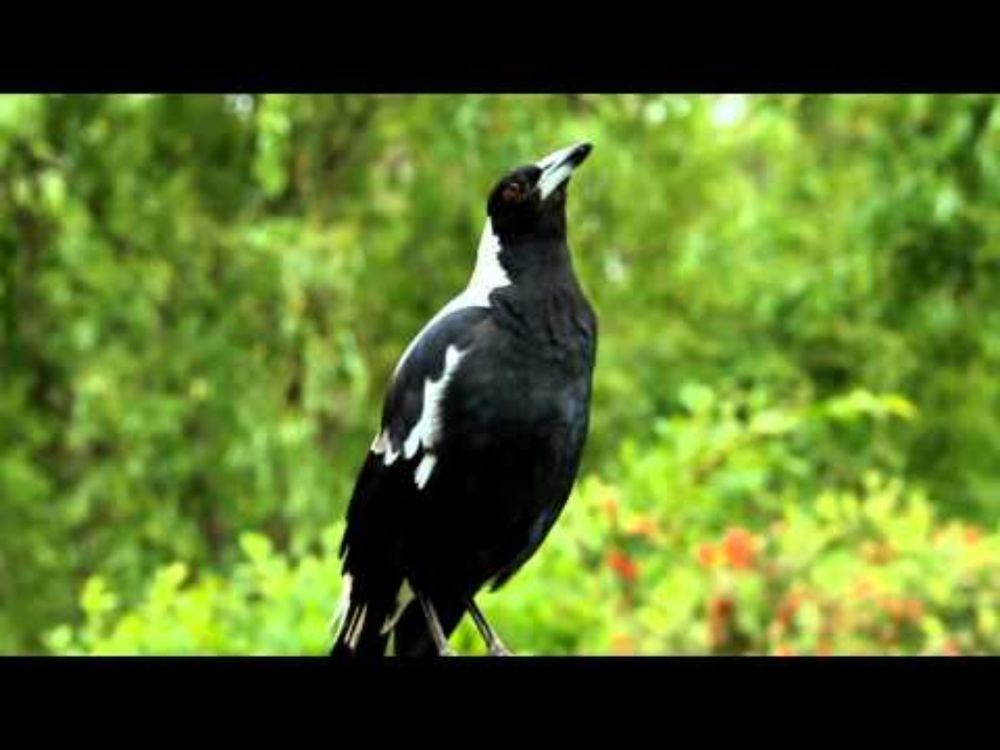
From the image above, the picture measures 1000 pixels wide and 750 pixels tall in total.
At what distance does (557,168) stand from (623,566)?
10.7 ft

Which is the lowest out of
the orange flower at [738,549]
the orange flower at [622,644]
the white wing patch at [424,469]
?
the white wing patch at [424,469]

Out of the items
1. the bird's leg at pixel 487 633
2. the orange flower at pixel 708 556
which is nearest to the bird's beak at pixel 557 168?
the bird's leg at pixel 487 633

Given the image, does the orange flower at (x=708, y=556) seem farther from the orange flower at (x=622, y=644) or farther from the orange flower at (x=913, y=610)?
the orange flower at (x=913, y=610)

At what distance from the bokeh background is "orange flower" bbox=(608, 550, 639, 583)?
4.61 feet

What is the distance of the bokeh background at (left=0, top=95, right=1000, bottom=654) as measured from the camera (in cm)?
811

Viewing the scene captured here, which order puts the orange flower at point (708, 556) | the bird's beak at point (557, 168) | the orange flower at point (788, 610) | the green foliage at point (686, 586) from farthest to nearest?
1. the orange flower at point (788, 610)
2. the orange flower at point (708, 556)
3. the green foliage at point (686, 586)
4. the bird's beak at point (557, 168)

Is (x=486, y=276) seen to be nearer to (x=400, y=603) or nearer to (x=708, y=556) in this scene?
(x=400, y=603)

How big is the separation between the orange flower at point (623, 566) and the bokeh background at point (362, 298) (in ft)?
4.61

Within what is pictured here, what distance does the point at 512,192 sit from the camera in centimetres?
198

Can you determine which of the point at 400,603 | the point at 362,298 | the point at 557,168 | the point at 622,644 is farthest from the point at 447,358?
the point at 362,298

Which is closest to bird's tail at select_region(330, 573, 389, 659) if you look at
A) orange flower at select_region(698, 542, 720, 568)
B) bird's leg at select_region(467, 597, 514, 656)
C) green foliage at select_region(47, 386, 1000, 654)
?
bird's leg at select_region(467, 597, 514, 656)

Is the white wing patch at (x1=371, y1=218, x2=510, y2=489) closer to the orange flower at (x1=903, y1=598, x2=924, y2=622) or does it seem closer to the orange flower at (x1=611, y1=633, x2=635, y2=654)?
the orange flower at (x1=611, y1=633, x2=635, y2=654)

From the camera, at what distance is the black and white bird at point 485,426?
6.25ft
